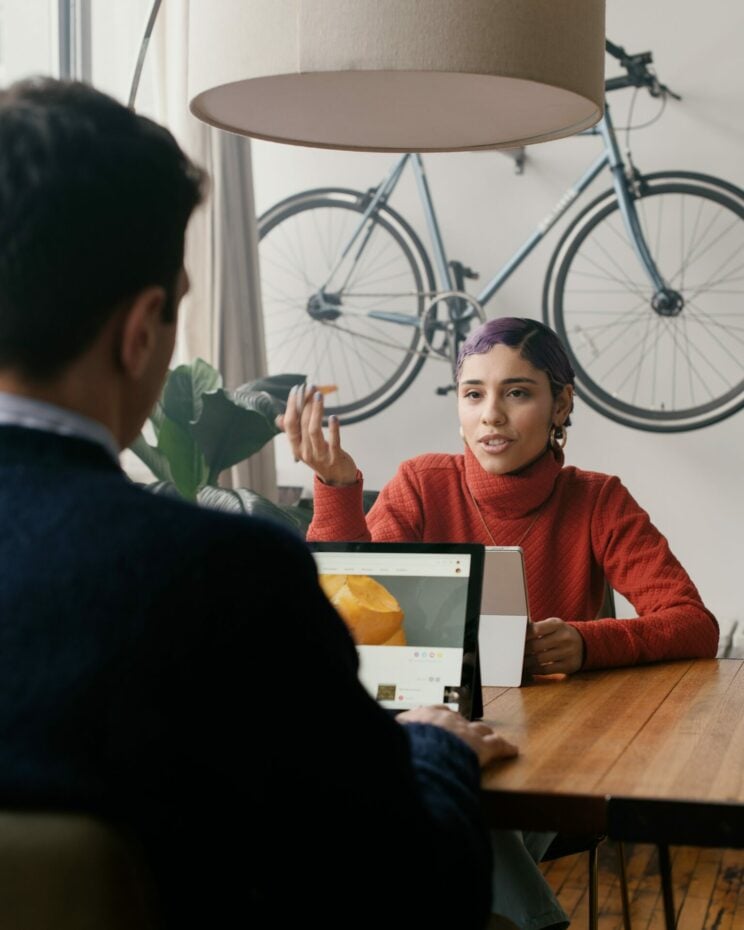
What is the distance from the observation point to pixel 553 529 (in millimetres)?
1934

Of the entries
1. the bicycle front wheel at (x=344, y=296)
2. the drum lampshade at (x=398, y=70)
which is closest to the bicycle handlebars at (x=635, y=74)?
the bicycle front wheel at (x=344, y=296)

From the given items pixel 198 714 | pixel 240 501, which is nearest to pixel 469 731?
pixel 198 714

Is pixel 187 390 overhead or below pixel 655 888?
overhead

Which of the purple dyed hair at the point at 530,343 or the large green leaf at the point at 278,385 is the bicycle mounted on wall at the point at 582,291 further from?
the purple dyed hair at the point at 530,343

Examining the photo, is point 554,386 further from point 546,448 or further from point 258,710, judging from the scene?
point 258,710

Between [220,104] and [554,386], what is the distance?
2.26 feet

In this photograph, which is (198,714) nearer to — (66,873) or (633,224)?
(66,873)

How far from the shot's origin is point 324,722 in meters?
0.75

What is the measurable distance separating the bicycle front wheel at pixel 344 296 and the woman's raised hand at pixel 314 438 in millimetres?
2501

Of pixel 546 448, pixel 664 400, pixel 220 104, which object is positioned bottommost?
pixel 664 400

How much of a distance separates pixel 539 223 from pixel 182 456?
1.58 meters

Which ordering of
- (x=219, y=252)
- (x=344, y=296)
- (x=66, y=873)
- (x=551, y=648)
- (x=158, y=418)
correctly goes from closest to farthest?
1. (x=66, y=873)
2. (x=551, y=648)
3. (x=158, y=418)
4. (x=219, y=252)
5. (x=344, y=296)

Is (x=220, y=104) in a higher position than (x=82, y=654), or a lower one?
higher

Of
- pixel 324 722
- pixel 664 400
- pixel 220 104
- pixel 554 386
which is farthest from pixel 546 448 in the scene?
pixel 664 400
